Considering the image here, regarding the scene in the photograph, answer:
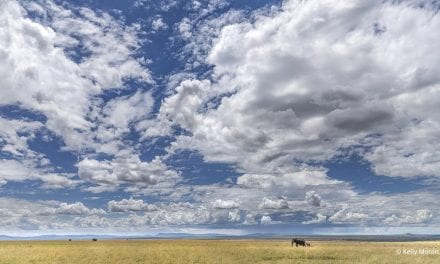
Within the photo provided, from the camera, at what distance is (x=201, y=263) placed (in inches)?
1467

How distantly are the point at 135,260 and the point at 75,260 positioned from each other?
567 cm

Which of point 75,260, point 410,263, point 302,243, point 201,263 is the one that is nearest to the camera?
point 410,263

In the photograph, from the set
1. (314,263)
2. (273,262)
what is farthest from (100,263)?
(314,263)

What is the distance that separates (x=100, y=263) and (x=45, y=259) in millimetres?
7685

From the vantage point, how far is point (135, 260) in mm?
41000

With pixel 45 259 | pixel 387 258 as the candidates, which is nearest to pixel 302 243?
pixel 387 258

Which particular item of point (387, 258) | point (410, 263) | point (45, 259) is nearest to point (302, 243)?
point (387, 258)

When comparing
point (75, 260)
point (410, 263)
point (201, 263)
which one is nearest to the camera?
point (410, 263)

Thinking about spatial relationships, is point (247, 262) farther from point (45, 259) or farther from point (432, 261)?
point (45, 259)

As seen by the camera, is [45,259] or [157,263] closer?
[157,263]

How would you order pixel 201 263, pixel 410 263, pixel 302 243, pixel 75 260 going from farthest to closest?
pixel 302 243 < pixel 75 260 < pixel 201 263 < pixel 410 263

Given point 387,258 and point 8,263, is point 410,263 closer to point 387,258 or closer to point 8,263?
point 387,258

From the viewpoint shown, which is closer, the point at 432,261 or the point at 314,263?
the point at 432,261

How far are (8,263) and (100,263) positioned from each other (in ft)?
28.4
